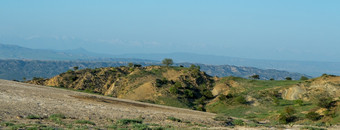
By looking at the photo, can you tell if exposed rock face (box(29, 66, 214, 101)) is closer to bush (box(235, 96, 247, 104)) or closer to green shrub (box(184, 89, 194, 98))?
green shrub (box(184, 89, 194, 98))

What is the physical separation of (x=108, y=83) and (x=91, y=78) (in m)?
3.96

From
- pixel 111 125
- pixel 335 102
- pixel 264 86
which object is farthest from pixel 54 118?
pixel 264 86

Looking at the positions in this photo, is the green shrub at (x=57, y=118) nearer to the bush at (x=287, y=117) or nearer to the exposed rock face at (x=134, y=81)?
the bush at (x=287, y=117)

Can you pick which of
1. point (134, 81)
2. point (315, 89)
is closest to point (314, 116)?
point (315, 89)

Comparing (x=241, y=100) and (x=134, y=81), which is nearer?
(x=241, y=100)

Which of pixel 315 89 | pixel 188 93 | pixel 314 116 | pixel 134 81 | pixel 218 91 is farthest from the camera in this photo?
pixel 134 81

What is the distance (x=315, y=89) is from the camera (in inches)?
2029

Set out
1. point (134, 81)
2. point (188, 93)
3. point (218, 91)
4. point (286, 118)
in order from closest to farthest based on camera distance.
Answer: point (286, 118)
point (188, 93)
point (218, 91)
point (134, 81)

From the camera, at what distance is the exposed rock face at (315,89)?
4991 centimetres

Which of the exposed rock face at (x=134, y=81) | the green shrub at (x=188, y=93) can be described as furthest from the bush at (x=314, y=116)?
the exposed rock face at (x=134, y=81)

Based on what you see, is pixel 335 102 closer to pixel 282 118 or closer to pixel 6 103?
pixel 282 118

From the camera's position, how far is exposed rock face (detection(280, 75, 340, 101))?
1965 inches

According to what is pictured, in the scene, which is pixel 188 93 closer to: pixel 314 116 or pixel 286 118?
pixel 286 118

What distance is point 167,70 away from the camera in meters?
75.7
